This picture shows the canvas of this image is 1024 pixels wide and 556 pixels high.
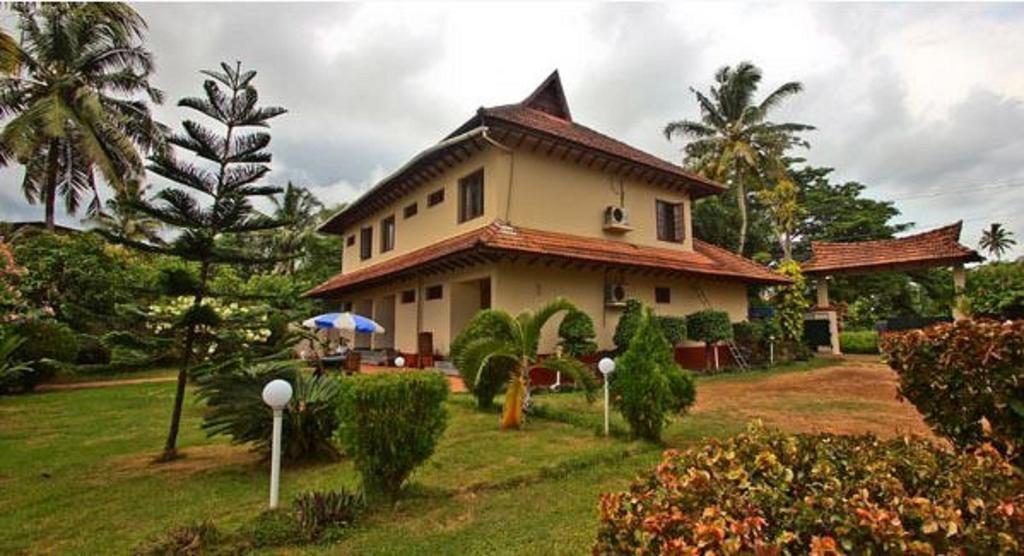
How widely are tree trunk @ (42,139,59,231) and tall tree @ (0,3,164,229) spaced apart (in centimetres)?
3

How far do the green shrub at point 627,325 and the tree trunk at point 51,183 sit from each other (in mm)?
19729

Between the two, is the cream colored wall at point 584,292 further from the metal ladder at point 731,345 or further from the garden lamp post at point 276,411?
the garden lamp post at point 276,411

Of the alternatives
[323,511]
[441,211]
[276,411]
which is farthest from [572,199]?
[323,511]

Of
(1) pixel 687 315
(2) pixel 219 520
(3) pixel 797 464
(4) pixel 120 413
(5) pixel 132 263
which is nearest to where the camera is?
(3) pixel 797 464

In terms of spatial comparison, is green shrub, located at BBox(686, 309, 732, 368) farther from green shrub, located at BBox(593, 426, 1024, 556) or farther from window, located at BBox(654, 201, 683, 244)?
green shrub, located at BBox(593, 426, 1024, 556)

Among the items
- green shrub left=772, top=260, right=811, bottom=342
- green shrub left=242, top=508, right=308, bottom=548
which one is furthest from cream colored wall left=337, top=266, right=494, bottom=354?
green shrub left=772, top=260, right=811, bottom=342

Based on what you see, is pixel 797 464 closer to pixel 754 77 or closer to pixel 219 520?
pixel 219 520

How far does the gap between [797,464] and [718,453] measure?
11.8 inches

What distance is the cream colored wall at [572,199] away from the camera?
41.3 ft

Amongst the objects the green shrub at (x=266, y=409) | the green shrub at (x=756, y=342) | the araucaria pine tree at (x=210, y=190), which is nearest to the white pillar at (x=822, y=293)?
the green shrub at (x=756, y=342)

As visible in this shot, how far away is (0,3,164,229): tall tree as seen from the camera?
16484 millimetres

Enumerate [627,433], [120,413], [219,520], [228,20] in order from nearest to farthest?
[219,520] < [627,433] < [228,20] < [120,413]

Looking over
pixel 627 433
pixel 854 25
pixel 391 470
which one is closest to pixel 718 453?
pixel 391 470

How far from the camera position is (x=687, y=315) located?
15.0 m
